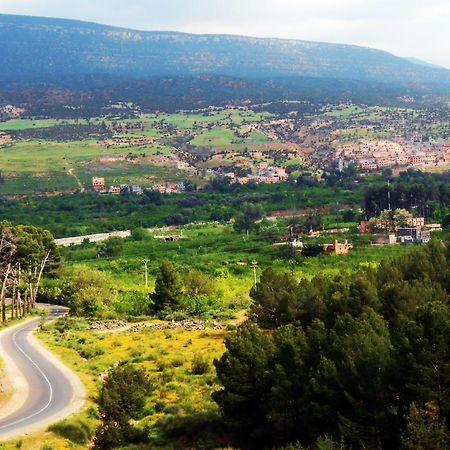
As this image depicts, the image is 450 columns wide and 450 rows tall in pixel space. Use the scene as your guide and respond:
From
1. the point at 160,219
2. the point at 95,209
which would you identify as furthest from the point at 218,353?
the point at 95,209

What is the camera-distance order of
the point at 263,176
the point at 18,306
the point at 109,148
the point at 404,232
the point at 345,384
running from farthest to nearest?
the point at 109,148
the point at 263,176
the point at 404,232
the point at 18,306
the point at 345,384

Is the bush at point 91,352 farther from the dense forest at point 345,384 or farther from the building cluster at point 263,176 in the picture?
the building cluster at point 263,176

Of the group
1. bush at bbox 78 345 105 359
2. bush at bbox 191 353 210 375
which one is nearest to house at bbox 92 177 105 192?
bush at bbox 78 345 105 359

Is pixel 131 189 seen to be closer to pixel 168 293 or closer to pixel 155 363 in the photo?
pixel 168 293

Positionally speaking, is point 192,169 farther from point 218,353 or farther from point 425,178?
point 218,353

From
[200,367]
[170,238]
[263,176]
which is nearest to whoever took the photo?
[200,367]

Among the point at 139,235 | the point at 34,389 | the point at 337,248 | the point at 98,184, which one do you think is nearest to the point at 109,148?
the point at 98,184

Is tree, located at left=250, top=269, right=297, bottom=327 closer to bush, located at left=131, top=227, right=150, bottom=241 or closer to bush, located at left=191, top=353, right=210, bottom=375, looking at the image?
bush, located at left=191, top=353, right=210, bottom=375
